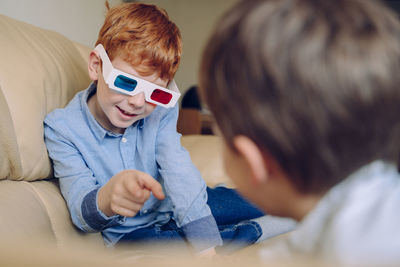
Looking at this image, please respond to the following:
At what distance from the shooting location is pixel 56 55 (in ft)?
3.56

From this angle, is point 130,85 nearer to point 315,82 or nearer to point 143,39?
point 143,39

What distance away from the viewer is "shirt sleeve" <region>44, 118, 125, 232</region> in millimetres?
840

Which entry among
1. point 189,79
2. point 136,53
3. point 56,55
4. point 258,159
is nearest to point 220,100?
point 258,159

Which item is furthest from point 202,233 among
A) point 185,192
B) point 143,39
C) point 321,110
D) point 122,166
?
point 321,110

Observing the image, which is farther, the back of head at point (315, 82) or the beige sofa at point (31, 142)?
the beige sofa at point (31, 142)

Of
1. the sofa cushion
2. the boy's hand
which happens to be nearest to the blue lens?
the boy's hand

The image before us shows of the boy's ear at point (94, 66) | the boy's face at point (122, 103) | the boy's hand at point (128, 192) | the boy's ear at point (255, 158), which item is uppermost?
the boy's ear at point (255, 158)

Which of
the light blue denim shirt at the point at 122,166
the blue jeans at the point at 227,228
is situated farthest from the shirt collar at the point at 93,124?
the blue jeans at the point at 227,228

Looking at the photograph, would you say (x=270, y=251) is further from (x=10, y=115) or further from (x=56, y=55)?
(x=56, y=55)

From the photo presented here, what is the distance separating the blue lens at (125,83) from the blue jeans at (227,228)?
0.35 meters

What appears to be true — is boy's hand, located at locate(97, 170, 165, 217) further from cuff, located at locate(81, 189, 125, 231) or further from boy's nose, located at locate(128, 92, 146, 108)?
boy's nose, located at locate(128, 92, 146, 108)

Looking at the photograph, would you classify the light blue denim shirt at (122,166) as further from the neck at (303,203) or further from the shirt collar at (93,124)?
the neck at (303,203)

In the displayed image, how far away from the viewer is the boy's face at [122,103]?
0.91m

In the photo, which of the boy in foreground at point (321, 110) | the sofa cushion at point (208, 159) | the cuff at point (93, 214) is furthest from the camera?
the sofa cushion at point (208, 159)
